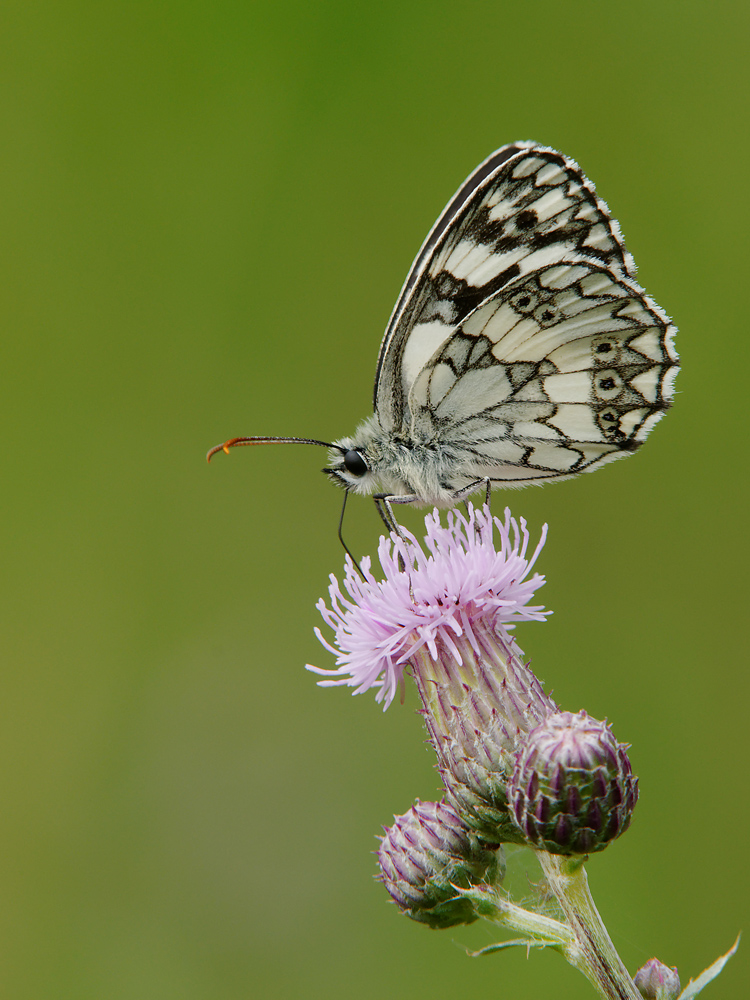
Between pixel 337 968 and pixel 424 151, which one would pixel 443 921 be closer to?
pixel 337 968

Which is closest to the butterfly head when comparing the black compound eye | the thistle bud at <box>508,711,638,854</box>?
the black compound eye

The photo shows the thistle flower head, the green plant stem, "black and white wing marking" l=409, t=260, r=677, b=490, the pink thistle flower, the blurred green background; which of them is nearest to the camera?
the green plant stem

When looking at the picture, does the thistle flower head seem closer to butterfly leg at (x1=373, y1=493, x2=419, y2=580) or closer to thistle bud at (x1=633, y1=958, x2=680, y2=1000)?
butterfly leg at (x1=373, y1=493, x2=419, y2=580)

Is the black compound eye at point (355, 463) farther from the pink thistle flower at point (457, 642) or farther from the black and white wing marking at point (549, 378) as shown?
the pink thistle flower at point (457, 642)

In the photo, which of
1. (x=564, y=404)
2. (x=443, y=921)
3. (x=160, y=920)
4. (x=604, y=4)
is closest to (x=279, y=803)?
(x=160, y=920)

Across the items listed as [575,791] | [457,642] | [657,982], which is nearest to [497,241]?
[457,642]

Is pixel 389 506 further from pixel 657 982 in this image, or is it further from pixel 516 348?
pixel 657 982
